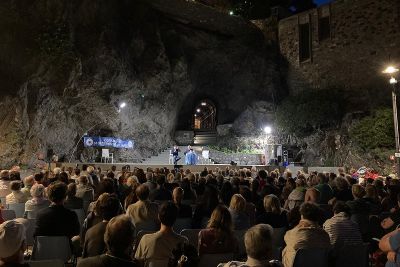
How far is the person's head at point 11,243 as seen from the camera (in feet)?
7.87

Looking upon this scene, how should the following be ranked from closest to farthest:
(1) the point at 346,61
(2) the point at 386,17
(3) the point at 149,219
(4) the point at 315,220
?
(4) the point at 315,220 < (3) the point at 149,219 < (2) the point at 386,17 < (1) the point at 346,61

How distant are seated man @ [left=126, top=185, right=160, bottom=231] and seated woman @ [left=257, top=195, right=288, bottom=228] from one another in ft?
5.23

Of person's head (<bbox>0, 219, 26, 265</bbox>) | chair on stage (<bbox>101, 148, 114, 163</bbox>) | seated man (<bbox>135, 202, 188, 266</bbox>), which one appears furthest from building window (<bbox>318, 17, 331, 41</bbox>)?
person's head (<bbox>0, 219, 26, 265</bbox>)

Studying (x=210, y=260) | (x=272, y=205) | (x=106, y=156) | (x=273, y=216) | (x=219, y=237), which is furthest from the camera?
(x=106, y=156)

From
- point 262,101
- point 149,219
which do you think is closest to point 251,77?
point 262,101

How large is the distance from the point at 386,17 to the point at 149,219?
2477 centimetres

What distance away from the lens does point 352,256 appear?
13.0 feet

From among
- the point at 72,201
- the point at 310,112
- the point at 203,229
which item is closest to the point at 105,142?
the point at 310,112

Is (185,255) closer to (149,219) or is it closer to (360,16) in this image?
(149,219)

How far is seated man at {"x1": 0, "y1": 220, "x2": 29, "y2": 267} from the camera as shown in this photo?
240 centimetres

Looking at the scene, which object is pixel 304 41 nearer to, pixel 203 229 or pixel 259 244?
pixel 203 229

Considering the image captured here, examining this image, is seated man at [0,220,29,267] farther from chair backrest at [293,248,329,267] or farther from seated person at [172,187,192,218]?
seated person at [172,187,192,218]

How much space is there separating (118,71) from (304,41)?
1547 cm

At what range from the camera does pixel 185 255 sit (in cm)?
252
